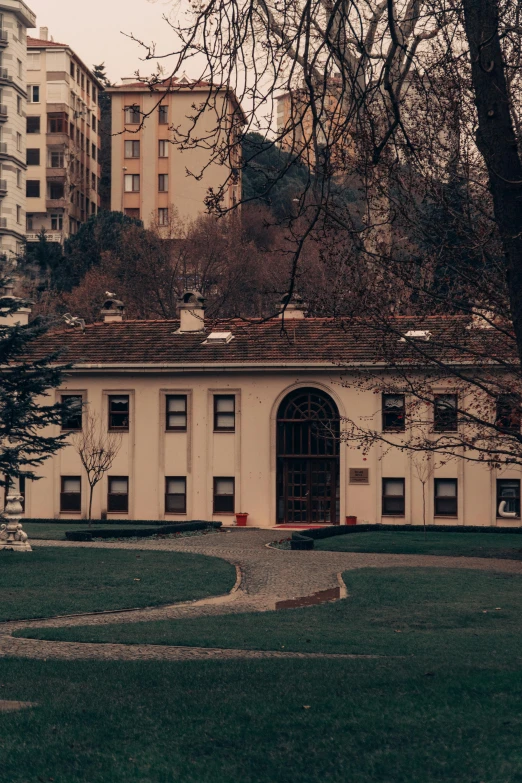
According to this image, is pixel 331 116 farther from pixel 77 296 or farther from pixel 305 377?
pixel 77 296

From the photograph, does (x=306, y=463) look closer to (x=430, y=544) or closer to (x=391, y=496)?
(x=391, y=496)

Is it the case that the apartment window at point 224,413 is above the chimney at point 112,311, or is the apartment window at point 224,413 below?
below

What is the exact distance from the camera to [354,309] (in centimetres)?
2416

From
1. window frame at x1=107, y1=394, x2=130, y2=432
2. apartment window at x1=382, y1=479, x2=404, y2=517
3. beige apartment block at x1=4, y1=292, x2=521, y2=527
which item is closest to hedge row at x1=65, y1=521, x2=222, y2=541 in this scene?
beige apartment block at x1=4, y1=292, x2=521, y2=527

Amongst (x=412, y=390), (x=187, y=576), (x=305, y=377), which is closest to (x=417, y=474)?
(x=305, y=377)

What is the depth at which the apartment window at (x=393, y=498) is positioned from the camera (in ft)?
129

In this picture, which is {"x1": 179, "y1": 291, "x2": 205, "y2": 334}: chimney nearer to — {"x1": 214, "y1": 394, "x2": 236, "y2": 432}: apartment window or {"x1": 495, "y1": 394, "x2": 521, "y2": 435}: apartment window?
{"x1": 214, "y1": 394, "x2": 236, "y2": 432}: apartment window

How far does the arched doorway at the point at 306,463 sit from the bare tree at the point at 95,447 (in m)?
6.11

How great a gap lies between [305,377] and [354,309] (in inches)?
625

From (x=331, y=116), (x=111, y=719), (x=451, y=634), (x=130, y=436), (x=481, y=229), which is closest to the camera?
(x=111, y=719)

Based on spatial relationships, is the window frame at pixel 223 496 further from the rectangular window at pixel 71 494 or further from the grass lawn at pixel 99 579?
the grass lawn at pixel 99 579

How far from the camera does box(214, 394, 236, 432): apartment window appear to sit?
40.8 metres

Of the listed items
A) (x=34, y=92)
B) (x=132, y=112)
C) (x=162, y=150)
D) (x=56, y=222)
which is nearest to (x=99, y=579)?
(x=132, y=112)

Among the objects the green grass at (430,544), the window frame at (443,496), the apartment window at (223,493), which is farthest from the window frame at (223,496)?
the window frame at (443,496)
